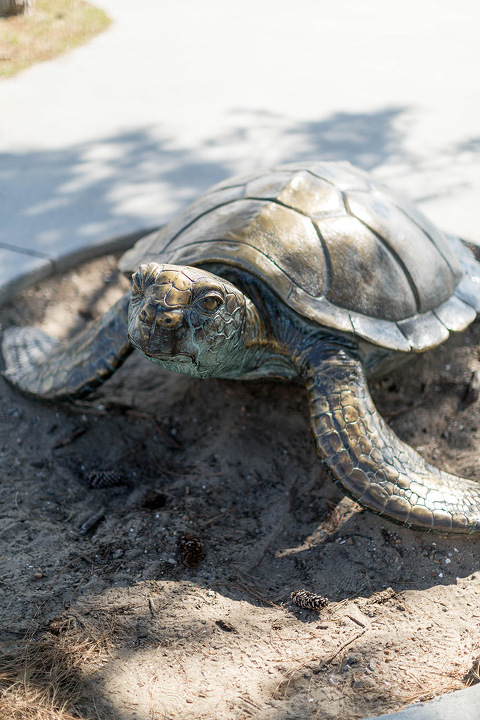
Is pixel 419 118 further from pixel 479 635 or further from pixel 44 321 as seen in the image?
pixel 479 635

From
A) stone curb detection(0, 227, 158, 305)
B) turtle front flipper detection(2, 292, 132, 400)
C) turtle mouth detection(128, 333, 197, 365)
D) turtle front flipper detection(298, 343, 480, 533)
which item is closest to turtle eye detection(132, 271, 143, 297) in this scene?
turtle mouth detection(128, 333, 197, 365)

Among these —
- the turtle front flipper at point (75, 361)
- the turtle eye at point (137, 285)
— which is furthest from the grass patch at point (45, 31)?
the turtle eye at point (137, 285)

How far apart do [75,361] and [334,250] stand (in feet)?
5.01

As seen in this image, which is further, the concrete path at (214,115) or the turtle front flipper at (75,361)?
the concrete path at (214,115)

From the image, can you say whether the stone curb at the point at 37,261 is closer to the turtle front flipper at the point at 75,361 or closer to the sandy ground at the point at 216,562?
the sandy ground at the point at 216,562

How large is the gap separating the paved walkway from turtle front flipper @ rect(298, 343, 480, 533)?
2.31 m

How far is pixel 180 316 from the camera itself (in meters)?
2.37

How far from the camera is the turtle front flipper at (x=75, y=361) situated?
125 inches

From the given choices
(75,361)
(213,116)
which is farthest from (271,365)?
(213,116)

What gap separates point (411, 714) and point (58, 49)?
8209 millimetres

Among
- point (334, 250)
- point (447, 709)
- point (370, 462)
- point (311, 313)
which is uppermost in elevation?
point (334, 250)

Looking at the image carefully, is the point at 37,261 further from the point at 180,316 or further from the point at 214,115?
the point at 214,115

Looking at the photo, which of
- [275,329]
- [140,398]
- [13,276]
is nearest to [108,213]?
[13,276]

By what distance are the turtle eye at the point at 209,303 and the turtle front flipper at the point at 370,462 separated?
738 mm
